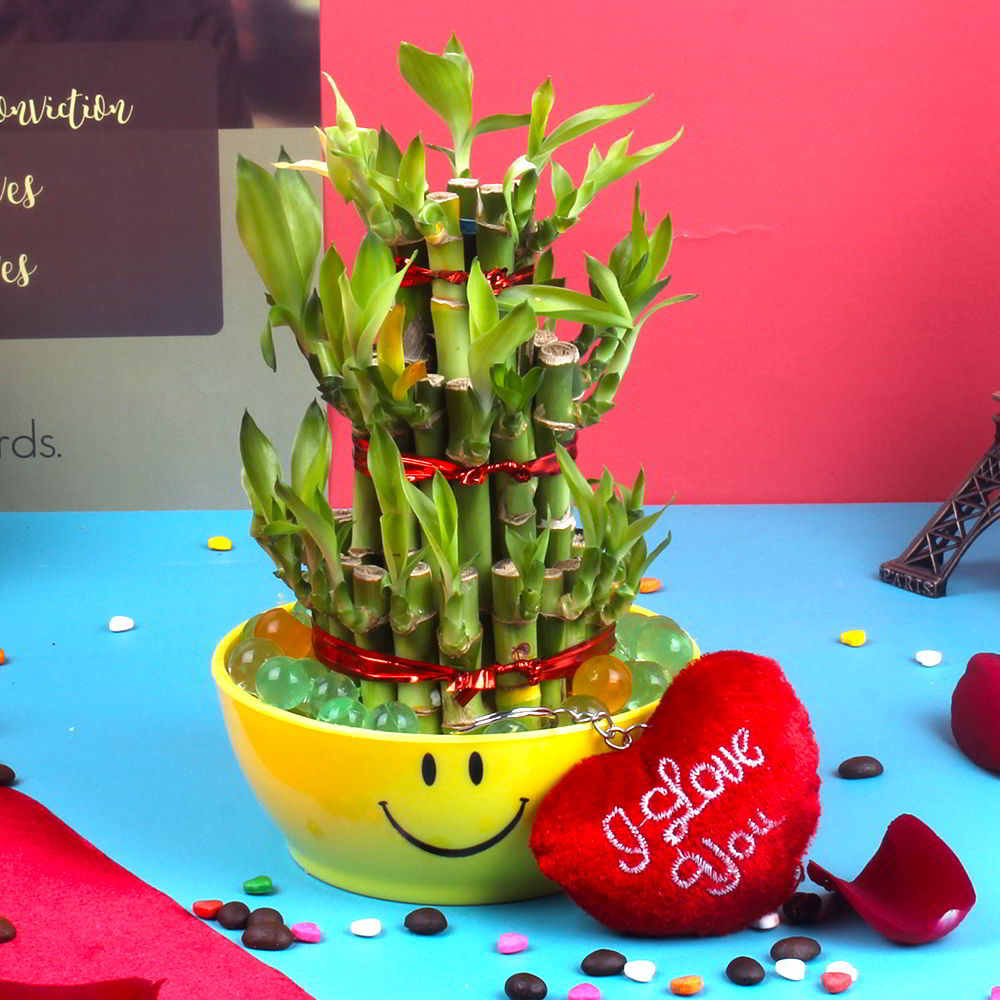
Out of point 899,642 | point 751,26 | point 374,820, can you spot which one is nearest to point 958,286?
point 751,26

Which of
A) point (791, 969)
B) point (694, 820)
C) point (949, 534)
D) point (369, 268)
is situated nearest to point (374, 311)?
point (369, 268)

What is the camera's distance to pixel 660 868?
846 mm

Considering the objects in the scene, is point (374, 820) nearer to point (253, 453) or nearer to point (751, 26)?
point (253, 453)

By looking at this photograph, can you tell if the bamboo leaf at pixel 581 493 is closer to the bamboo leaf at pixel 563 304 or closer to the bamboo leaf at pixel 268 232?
the bamboo leaf at pixel 563 304

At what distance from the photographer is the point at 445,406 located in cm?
90

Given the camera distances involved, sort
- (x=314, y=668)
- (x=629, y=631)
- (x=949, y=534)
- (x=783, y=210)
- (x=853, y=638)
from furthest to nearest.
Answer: (x=783, y=210) < (x=949, y=534) < (x=853, y=638) < (x=629, y=631) < (x=314, y=668)

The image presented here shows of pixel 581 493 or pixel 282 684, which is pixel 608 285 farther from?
pixel 282 684

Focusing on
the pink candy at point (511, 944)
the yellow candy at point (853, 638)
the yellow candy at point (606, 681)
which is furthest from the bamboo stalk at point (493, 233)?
the yellow candy at point (853, 638)

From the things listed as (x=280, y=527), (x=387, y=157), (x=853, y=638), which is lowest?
(x=853, y=638)

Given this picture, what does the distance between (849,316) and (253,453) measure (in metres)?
1.24

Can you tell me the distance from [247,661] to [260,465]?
5.5 inches

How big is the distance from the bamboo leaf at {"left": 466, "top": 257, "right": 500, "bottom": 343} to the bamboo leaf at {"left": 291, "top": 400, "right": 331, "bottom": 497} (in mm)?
119

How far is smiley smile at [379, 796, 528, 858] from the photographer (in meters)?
0.89

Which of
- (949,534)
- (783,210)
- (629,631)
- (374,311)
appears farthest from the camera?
(783,210)
